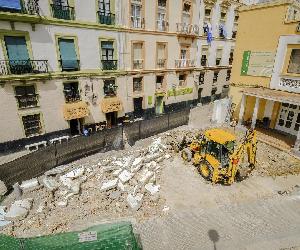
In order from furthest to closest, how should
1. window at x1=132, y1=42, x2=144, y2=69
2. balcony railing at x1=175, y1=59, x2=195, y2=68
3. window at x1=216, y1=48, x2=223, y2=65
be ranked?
window at x1=216, y1=48, x2=223, y2=65, balcony railing at x1=175, y1=59, x2=195, y2=68, window at x1=132, y1=42, x2=144, y2=69

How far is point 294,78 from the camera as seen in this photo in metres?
16.7

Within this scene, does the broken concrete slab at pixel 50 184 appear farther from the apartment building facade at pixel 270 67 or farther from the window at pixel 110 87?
the apartment building facade at pixel 270 67

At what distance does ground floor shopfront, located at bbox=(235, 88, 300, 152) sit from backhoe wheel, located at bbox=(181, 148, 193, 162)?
7633mm

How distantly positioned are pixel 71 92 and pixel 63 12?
244 inches

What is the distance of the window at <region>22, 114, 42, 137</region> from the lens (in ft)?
57.4

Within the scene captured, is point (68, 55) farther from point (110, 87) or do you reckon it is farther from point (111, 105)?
point (111, 105)

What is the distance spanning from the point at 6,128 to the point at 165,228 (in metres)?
14.0

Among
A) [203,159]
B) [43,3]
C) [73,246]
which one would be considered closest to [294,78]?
[203,159]

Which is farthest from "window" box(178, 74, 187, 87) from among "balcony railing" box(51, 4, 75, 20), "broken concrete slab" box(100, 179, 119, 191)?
"broken concrete slab" box(100, 179, 119, 191)

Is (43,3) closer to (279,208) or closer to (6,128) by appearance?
(6,128)

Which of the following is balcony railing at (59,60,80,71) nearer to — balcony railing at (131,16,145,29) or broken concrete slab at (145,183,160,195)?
balcony railing at (131,16,145,29)

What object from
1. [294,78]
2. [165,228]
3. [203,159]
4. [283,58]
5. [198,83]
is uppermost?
[283,58]

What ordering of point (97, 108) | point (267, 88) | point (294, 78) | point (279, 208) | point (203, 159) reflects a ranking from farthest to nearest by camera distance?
point (97, 108) < point (267, 88) < point (294, 78) < point (203, 159) < point (279, 208)

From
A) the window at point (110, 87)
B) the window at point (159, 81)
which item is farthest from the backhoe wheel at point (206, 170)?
the window at point (159, 81)
